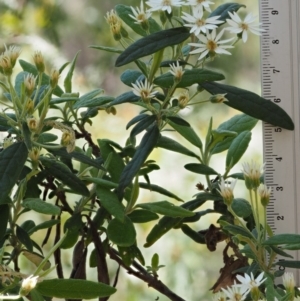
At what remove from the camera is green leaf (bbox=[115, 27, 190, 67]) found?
2.23 ft

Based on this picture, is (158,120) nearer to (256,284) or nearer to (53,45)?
(256,284)

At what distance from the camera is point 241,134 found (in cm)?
84

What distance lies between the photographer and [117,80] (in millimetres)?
1411

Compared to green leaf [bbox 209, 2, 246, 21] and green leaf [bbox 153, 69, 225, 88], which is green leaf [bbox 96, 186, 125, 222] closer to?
green leaf [bbox 153, 69, 225, 88]

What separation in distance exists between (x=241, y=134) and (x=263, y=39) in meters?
0.13

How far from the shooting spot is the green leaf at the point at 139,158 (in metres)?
0.70

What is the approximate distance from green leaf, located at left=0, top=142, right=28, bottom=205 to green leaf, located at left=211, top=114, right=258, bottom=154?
0.99 ft

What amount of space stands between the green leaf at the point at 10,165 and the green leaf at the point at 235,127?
30cm

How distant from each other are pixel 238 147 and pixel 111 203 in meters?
0.20

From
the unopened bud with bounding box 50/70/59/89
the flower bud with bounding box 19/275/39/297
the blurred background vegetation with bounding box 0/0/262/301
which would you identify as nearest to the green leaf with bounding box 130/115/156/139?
the unopened bud with bounding box 50/70/59/89

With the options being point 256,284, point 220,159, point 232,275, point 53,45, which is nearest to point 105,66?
point 53,45

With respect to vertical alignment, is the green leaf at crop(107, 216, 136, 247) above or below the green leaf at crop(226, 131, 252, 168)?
below

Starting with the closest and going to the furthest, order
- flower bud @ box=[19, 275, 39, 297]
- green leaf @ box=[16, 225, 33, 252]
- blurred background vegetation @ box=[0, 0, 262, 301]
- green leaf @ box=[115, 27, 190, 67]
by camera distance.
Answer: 1. flower bud @ box=[19, 275, 39, 297]
2. green leaf @ box=[115, 27, 190, 67]
3. green leaf @ box=[16, 225, 33, 252]
4. blurred background vegetation @ box=[0, 0, 262, 301]

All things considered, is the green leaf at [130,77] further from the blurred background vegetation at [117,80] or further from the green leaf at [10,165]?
the blurred background vegetation at [117,80]
